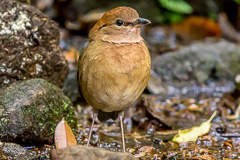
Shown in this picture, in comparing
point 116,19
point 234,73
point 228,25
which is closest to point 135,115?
point 116,19

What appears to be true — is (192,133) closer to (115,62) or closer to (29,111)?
(115,62)

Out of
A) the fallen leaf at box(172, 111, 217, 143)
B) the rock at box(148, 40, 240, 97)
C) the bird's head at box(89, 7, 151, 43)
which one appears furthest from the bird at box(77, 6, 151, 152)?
the rock at box(148, 40, 240, 97)

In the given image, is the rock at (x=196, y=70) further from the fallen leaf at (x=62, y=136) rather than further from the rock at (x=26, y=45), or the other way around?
the fallen leaf at (x=62, y=136)

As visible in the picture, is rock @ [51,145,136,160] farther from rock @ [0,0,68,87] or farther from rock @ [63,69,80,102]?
rock @ [63,69,80,102]

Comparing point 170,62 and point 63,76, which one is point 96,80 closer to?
point 63,76

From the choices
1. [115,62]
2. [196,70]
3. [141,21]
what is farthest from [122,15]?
[196,70]

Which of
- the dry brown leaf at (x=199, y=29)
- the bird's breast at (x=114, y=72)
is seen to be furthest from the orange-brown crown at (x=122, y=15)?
the dry brown leaf at (x=199, y=29)
